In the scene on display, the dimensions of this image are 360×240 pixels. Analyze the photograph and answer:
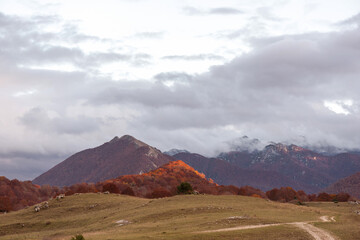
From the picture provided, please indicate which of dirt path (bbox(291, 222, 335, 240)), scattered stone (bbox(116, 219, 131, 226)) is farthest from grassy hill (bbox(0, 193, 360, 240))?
dirt path (bbox(291, 222, 335, 240))

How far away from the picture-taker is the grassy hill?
52250mm

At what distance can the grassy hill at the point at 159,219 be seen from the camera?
52.2 metres

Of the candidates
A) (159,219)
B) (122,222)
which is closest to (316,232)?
(159,219)

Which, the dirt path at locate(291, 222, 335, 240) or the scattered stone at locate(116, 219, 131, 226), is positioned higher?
the scattered stone at locate(116, 219, 131, 226)

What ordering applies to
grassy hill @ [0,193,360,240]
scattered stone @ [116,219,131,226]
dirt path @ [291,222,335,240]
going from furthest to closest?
1. scattered stone @ [116,219,131,226]
2. grassy hill @ [0,193,360,240]
3. dirt path @ [291,222,335,240]

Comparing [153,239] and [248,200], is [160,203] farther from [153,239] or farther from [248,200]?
[153,239]

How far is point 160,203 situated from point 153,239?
144ft

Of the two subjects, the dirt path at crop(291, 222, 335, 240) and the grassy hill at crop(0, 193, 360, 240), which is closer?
the dirt path at crop(291, 222, 335, 240)

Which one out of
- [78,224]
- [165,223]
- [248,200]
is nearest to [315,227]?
[165,223]

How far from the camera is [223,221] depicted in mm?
59812

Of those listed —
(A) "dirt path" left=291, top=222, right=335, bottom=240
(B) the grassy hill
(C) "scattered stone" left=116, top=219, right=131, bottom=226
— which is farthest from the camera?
(C) "scattered stone" left=116, top=219, right=131, bottom=226

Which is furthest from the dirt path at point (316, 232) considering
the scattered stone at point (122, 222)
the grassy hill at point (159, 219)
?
the scattered stone at point (122, 222)

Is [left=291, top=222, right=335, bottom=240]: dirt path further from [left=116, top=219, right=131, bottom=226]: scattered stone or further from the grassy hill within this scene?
[left=116, top=219, right=131, bottom=226]: scattered stone

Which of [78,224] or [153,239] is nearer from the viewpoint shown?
[153,239]
